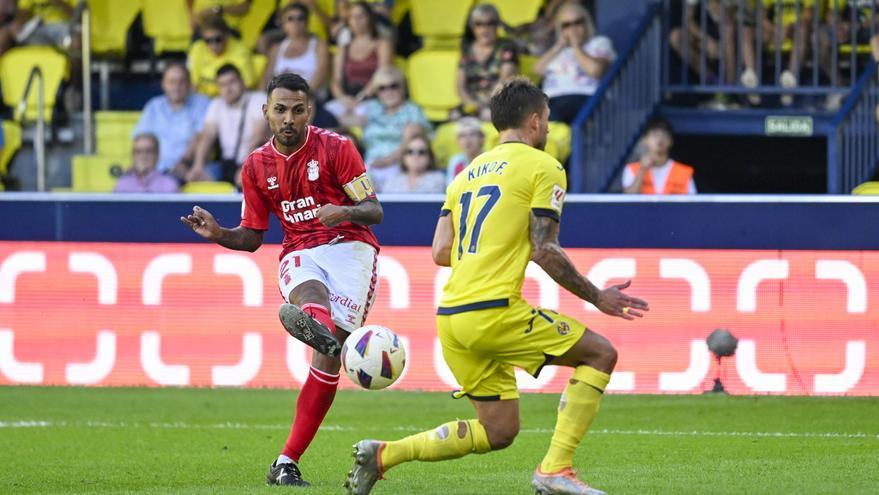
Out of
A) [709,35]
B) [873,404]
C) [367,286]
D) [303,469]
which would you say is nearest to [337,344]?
[367,286]

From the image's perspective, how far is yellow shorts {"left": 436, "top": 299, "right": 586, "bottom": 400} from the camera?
649cm

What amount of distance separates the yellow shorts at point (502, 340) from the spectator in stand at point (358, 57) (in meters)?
9.43

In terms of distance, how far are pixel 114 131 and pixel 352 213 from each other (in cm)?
973

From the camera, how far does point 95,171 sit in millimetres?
16281

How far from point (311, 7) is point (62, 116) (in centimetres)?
305

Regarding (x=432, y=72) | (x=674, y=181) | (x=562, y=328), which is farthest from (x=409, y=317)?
(x=562, y=328)

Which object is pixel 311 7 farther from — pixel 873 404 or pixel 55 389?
pixel 873 404

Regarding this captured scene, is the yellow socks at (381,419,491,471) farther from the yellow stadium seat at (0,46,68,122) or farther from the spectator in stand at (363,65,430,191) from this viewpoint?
the yellow stadium seat at (0,46,68,122)

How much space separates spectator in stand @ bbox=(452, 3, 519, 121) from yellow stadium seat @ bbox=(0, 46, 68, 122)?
4694mm

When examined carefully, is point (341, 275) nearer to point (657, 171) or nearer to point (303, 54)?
point (657, 171)

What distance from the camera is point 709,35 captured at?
15.7 meters

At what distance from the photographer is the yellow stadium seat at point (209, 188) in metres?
14.9

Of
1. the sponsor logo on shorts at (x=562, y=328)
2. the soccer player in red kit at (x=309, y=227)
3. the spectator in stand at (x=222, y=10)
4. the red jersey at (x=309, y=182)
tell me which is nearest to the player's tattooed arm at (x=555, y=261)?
the sponsor logo on shorts at (x=562, y=328)

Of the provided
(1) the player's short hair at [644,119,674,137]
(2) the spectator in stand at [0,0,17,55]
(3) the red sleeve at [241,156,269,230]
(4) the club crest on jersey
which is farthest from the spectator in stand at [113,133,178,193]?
(4) the club crest on jersey
